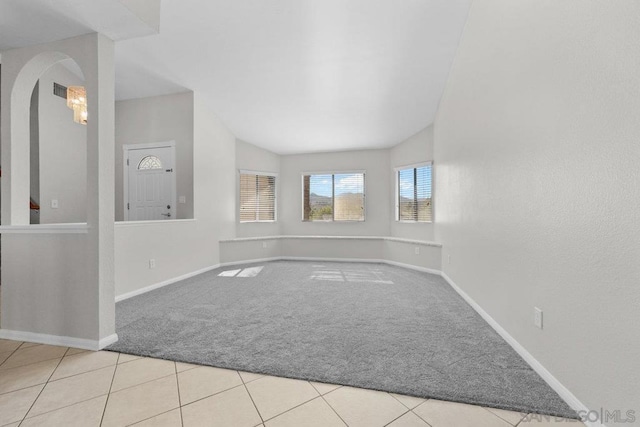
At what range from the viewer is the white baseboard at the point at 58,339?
7.09 feet

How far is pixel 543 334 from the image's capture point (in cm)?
174

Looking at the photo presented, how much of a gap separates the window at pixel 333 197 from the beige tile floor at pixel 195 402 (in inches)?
198

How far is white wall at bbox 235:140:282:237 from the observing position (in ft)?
20.0

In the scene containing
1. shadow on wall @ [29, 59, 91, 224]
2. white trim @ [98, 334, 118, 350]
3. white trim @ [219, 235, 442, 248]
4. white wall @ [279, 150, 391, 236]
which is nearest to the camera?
white trim @ [98, 334, 118, 350]

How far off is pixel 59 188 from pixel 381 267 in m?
5.63

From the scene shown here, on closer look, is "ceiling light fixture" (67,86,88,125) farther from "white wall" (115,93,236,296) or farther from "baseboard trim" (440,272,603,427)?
"baseboard trim" (440,272,603,427)

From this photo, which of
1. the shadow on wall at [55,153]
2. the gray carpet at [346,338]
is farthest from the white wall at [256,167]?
the shadow on wall at [55,153]

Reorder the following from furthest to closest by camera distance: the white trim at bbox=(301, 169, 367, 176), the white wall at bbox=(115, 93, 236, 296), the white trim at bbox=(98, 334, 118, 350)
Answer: the white trim at bbox=(301, 169, 367, 176), the white wall at bbox=(115, 93, 236, 296), the white trim at bbox=(98, 334, 118, 350)

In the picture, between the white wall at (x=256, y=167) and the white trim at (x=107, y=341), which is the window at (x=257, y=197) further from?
the white trim at (x=107, y=341)

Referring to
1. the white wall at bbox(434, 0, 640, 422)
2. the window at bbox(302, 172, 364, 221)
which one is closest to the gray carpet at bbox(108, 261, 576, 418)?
the white wall at bbox(434, 0, 640, 422)

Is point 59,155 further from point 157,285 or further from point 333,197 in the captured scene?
Answer: point 333,197

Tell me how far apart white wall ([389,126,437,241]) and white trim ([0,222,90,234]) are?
4.92m

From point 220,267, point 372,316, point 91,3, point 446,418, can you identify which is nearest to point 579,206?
point 446,418

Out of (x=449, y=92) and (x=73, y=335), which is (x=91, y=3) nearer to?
(x=73, y=335)
